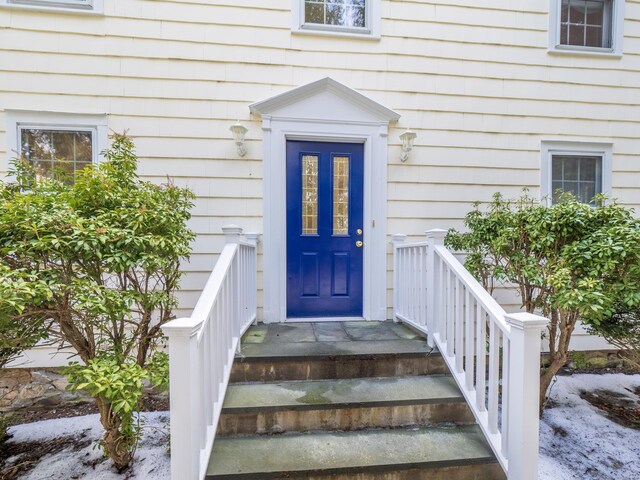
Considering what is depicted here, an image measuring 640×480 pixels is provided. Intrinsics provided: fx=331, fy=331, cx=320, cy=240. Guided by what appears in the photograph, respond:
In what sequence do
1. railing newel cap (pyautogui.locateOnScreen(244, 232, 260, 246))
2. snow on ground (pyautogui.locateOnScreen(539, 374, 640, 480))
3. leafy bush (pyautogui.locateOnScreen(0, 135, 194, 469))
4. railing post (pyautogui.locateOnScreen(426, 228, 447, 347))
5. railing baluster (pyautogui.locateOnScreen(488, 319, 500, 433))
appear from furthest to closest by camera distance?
1. railing newel cap (pyautogui.locateOnScreen(244, 232, 260, 246))
2. railing post (pyautogui.locateOnScreen(426, 228, 447, 347))
3. snow on ground (pyautogui.locateOnScreen(539, 374, 640, 480))
4. railing baluster (pyautogui.locateOnScreen(488, 319, 500, 433))
5. leafy bush (pyautogui.locateOnScreen(0, 135, 194, 469))

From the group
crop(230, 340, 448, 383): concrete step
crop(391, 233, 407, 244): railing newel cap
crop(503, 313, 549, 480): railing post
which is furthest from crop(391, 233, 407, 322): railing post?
crop(503, 313, 549, 480): railing post

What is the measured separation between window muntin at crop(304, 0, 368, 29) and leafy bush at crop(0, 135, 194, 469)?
249 centimetres

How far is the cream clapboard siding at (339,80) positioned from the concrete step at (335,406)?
153cm

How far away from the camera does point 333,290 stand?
3.59 meters

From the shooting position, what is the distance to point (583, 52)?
3.81 m

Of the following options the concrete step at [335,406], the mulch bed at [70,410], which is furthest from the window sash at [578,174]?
the mulch bed at [70,410]

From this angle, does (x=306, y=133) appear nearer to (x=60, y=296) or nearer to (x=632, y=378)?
(x=60, y=296)

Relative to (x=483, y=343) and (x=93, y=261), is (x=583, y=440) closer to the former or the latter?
(x=483, y=343)

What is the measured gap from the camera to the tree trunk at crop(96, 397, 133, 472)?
227 centimetres

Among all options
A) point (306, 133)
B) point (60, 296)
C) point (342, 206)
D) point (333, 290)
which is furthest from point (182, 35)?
point (333, 290)

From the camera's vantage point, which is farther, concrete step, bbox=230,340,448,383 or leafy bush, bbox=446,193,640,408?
concrete step, bbox=230,340,448,383

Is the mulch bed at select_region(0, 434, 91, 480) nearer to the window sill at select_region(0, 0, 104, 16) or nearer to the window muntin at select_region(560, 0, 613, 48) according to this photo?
the window sill at select_region(0, 0, 104, 16)

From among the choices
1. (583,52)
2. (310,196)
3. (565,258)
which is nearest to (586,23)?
(583,52)

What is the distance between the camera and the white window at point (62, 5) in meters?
3.11
